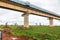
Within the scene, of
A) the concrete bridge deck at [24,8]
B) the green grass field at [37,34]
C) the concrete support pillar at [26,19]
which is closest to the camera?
the green grass field at [37,34]

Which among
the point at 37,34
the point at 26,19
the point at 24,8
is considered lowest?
the point at 37,34

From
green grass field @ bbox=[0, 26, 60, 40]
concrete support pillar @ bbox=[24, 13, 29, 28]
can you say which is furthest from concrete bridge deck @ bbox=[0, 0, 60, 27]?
green grass field @ bbox=[0, 26, 60, 40]

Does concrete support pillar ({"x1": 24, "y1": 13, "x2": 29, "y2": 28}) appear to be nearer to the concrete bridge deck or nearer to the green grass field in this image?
the concrete bridge deck

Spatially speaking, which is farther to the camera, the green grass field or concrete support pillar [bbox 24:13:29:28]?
concrete support pillar [bbox 24:13:29:28]

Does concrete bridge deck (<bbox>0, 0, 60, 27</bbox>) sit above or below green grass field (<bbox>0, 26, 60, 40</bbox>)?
above

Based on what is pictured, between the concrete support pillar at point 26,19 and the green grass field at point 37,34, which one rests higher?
the concrete support pillar at point 26,19

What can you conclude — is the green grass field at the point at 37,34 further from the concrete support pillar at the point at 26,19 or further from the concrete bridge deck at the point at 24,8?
the concrete support pillar at the point at 26,19

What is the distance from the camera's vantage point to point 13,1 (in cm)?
4950

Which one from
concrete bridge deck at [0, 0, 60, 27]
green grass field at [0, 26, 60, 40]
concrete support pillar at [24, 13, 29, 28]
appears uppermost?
concrete bridge deck at [0, 0, 60, 27]

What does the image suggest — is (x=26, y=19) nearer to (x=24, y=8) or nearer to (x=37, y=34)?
(x=24, y=8)

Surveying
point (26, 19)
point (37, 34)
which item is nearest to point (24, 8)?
point (26, 19)

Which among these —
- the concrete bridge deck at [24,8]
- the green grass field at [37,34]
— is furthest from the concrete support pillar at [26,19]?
the green grass field at [37,34]

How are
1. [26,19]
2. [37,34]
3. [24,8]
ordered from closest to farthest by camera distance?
1. [37,34]
2. [24,8]
3. [26,19]

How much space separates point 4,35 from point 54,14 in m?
47.1
